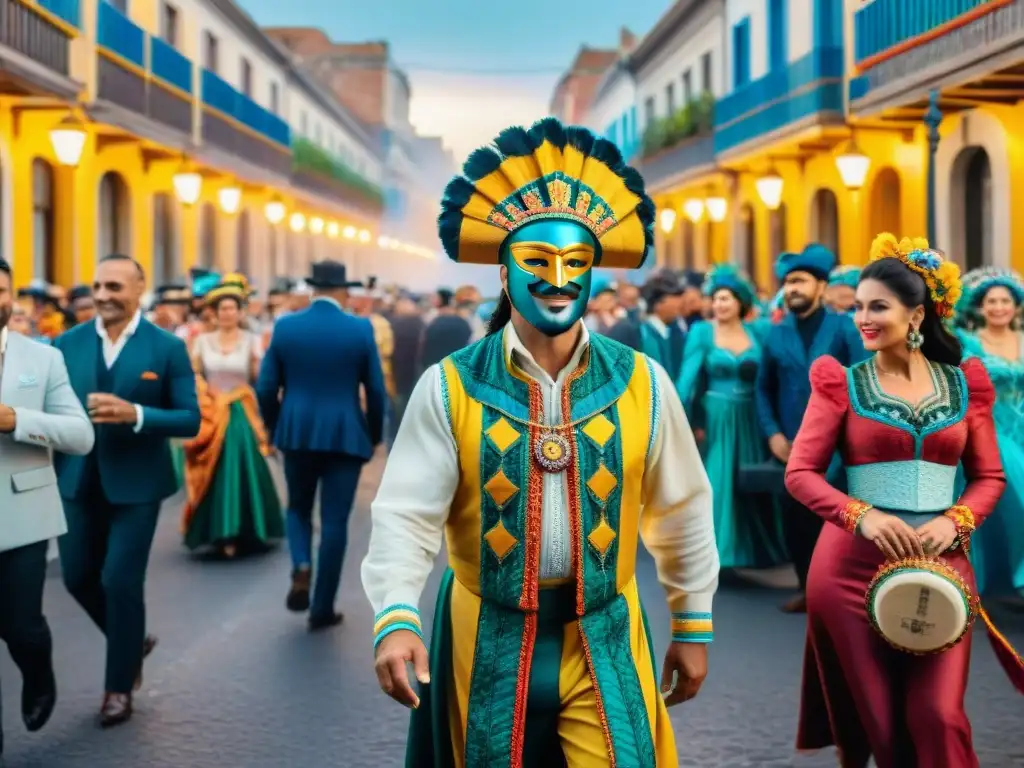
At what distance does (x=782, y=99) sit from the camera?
24.2 metres

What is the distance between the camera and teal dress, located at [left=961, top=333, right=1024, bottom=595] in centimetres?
762

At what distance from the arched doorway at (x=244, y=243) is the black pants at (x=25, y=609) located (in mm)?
32774

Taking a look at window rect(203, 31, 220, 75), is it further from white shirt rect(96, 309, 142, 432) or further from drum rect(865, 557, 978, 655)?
drum rect(865, 557, 978, 655)

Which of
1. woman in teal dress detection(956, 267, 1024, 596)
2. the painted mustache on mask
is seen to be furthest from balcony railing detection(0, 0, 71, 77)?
the painted mustache on mask

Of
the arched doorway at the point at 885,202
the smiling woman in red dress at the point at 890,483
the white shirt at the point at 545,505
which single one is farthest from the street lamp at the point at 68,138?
the white shirt at the point at 545,505

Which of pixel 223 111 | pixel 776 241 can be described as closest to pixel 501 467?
pixel 776 241

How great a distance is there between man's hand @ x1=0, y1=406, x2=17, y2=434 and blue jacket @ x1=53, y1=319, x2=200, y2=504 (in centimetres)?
85

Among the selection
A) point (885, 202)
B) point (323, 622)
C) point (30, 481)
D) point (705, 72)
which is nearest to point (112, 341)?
point (30, 481)

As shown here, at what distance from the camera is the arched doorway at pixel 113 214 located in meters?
25.8

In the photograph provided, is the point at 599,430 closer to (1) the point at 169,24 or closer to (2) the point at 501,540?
(2) the point at 501,540

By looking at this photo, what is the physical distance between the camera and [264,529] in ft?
32.4

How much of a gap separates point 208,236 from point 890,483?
3071 cm

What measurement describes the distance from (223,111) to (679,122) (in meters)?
9.57

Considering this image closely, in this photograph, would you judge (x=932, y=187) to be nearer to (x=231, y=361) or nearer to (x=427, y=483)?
(x=231, y=361)
